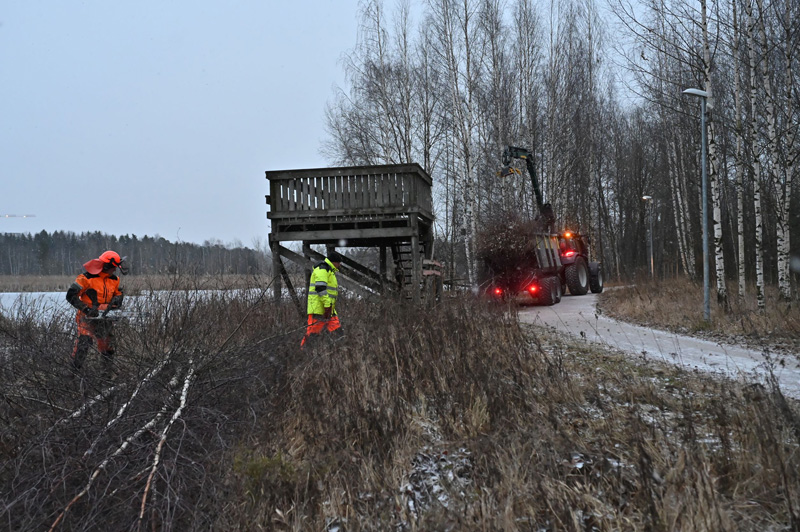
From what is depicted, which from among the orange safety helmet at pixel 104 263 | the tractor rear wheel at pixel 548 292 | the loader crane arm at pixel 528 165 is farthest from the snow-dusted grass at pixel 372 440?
the loader crane arm at pixel 528 165

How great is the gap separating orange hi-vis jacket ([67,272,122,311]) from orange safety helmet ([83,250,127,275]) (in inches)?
2.2

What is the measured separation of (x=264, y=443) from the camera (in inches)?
183

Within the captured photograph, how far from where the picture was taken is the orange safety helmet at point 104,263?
6.50 metres

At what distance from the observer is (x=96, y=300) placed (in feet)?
21.0

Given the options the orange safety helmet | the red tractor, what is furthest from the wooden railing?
the red tractor

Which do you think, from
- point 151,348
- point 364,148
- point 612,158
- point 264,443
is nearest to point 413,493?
point 264,443

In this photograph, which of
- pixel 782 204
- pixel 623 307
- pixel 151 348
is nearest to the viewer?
pixel 151 348

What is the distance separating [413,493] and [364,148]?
18400 millimetres

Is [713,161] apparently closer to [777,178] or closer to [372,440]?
[777,178]

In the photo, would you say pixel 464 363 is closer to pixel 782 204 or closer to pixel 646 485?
pixel 646 485

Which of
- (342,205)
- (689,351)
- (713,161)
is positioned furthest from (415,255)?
(713,161)

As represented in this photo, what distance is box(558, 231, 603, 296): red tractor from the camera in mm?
19422

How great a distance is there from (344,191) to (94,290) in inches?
207

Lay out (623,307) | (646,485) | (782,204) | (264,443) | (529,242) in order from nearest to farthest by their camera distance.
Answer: (646,485), (264,443), (782,204), (623,307), (529,242)
